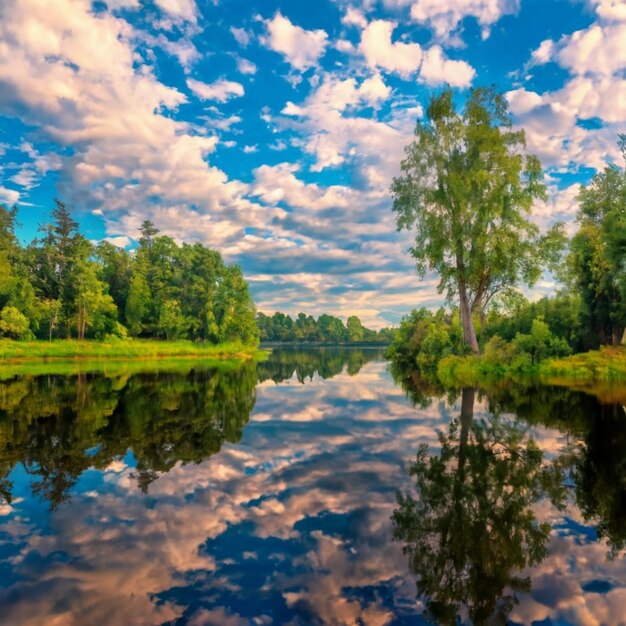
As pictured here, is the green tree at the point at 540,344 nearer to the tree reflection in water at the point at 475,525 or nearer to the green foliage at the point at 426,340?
the green foliage at the point at 426,340

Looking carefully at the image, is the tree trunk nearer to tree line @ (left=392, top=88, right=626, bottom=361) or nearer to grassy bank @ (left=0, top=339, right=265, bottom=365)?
tree line @ (left=392, top=88, right=626, bottom=361)

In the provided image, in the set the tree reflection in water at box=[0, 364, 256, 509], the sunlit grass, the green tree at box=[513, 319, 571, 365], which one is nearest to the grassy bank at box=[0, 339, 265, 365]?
the sunlit grass

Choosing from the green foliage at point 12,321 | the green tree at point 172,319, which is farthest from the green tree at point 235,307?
the green foliage at point 12,321

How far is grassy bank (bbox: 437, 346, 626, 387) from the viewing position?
24625 millimetres

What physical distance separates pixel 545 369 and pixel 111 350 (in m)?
55.3

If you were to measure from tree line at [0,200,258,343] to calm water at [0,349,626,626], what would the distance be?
62.1m

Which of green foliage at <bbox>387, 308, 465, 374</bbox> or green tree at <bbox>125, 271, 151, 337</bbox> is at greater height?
green tree at <bbox>125, 271, 151, 337</bbox>

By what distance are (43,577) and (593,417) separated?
14.5 meters

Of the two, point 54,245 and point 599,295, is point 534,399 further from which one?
point 54,245

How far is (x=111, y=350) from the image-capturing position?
194 feet

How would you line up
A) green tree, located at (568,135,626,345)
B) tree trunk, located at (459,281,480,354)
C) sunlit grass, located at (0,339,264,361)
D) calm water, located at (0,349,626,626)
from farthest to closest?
sunlit grass, located at (0,339,264,361) < green tree, located at (568,135,626,345) < tree trunk, located at (459,281,480,354) < calm water, located at (0,349,626,626)

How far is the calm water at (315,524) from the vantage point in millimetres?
4012

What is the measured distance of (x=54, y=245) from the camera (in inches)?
2928

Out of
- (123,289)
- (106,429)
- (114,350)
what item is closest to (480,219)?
(106,429)
